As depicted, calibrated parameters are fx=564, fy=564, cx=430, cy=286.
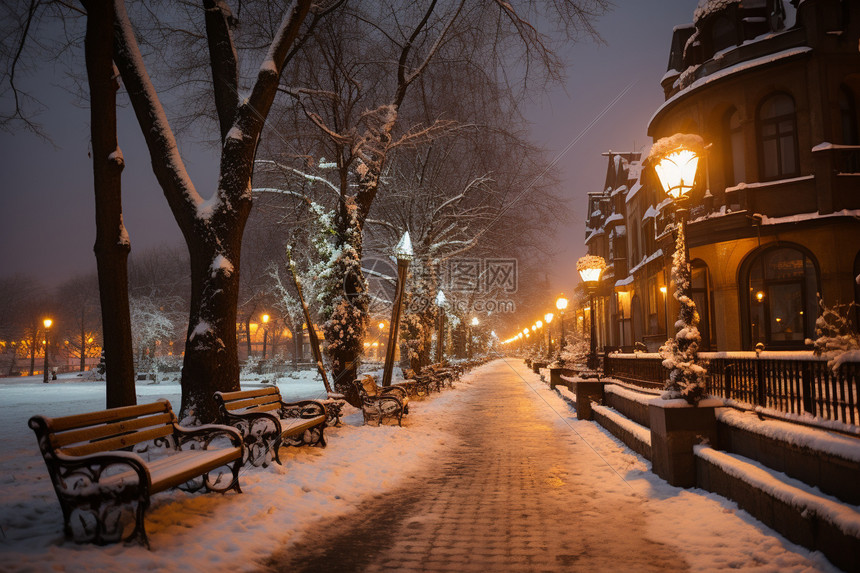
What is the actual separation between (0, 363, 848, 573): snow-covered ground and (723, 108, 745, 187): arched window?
530 inches

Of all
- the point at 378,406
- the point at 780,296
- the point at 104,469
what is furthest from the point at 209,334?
the point at 780,296

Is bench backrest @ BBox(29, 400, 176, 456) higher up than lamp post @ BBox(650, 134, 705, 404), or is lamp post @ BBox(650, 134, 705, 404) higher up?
lamp post @ BBox(650, 134, 705, 404)

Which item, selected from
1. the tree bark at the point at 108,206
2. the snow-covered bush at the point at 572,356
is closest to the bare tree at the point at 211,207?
the tree bark at the point at 108,206

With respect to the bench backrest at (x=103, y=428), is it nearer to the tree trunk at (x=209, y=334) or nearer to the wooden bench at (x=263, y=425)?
the wooden bench at (x=263, y=425)

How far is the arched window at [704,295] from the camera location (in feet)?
63.1

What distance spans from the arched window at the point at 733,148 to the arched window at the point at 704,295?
3043mm

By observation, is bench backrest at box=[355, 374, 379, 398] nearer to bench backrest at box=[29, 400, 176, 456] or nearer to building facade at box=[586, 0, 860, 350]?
bench backrest at box=[29, 400, 176, 456]

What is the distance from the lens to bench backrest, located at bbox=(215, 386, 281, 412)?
7796 millimetres

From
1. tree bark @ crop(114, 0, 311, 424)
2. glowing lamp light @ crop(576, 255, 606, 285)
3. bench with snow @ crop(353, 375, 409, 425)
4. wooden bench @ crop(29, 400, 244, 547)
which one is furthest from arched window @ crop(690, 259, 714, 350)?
wooden bench @ crop(29, 400, 244, 547)

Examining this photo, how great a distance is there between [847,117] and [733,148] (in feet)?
10.3

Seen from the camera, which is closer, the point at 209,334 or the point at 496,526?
the point at 496,526

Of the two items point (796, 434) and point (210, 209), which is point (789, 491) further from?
point (210, 209)

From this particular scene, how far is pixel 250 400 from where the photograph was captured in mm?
8648

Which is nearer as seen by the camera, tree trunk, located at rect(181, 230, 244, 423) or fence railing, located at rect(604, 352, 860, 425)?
fence railing, located at rect(604, 352, 860, 425)
